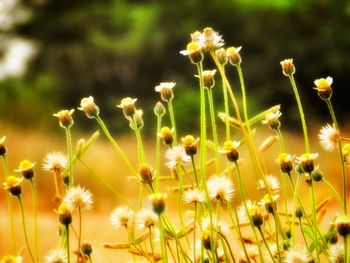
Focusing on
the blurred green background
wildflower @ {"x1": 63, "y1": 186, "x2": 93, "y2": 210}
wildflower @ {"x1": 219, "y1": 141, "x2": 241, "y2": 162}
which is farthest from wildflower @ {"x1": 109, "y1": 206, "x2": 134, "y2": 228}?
the blurred green background

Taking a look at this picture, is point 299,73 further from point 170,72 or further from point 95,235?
point 95,235

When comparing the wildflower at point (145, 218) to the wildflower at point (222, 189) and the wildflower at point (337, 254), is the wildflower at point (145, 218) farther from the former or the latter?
the wildflower at point (337, 254)

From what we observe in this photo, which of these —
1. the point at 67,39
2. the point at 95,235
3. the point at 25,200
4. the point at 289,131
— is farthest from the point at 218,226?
the point at 67,39

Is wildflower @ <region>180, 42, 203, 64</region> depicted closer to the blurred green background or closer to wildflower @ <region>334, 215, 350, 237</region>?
wildflower @ <region>334, 215, 350, 237</region>

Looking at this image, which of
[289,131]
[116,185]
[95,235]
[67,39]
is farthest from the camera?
[67,39]

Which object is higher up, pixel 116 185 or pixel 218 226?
pixel 116 185

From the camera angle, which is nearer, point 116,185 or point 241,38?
point 116,185
